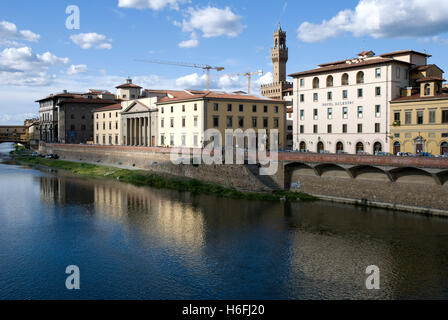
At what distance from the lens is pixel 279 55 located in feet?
509

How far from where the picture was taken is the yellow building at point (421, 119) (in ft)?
165

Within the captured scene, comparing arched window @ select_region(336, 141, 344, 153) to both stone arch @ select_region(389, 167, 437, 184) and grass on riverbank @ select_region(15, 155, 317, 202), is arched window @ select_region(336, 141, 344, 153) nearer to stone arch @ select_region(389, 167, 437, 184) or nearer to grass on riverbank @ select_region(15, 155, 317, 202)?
grass on riverbank @ select_region(15, 155, 317, 202)

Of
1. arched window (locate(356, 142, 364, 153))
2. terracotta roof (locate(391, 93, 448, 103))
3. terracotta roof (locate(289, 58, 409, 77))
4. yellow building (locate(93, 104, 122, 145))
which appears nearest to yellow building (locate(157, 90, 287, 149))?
terracotta roof (locate(289, 58, 409, 77))

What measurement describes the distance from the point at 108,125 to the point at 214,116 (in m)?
43.5

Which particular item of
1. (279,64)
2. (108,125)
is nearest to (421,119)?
(108,125)

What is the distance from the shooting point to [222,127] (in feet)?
233

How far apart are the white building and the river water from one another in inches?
755

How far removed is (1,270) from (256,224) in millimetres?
19410

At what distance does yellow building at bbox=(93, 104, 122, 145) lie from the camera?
327ft

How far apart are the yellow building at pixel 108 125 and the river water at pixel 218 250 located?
54.9 metres

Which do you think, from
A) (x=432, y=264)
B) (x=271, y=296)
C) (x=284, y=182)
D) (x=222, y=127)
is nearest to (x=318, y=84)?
(x=222, y=127)
